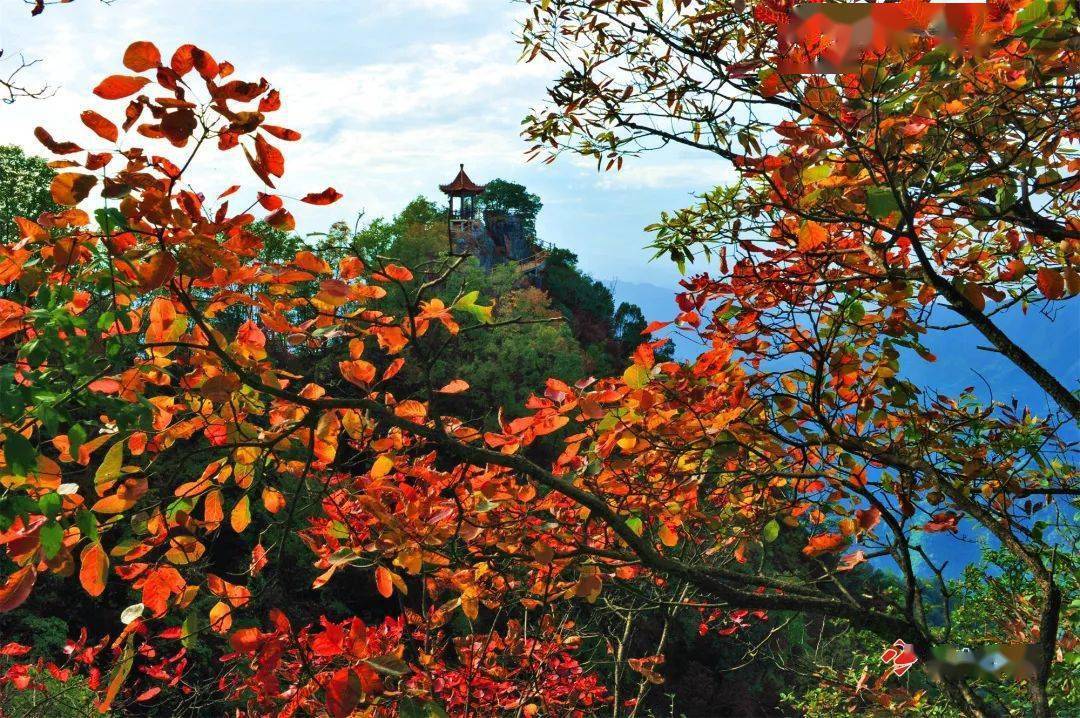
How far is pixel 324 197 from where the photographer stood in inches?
79.4

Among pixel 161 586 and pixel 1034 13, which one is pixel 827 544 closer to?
pixel 1034 13

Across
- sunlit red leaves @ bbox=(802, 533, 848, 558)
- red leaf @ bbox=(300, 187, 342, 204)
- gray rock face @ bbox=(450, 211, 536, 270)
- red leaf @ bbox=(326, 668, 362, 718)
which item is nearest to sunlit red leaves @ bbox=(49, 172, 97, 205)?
red leaf @ bbox=(300, 187, 342, 204)

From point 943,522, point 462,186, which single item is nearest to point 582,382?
point 943,522

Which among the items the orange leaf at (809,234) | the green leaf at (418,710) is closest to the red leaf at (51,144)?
the green leaf at (418,710)

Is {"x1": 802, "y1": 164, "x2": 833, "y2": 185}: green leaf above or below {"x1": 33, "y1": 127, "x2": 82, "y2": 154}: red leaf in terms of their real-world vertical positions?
above

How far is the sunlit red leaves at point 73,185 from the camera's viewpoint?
6.04ft

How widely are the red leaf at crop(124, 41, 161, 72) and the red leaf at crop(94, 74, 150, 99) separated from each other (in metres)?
0.03

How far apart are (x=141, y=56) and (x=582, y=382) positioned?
1710mm

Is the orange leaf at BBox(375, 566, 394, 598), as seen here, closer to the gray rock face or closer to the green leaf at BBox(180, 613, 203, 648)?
the green leaf at BBox(180, 613, 203, 648)

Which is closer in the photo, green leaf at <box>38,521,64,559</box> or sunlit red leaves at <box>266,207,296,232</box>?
green leaf at <box>38,521,64,559</box>

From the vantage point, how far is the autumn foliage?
6.18 ft

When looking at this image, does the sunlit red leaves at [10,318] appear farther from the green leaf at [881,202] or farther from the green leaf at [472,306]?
the green leaf at [881,202]

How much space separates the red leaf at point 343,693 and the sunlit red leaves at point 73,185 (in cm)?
122

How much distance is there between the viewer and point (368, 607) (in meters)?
17.3
